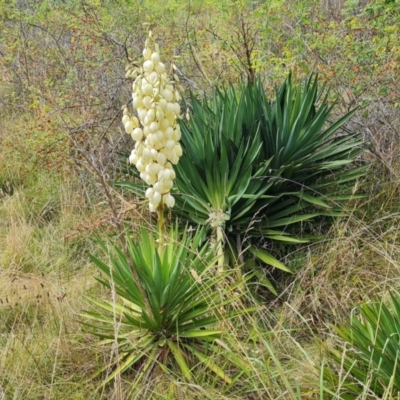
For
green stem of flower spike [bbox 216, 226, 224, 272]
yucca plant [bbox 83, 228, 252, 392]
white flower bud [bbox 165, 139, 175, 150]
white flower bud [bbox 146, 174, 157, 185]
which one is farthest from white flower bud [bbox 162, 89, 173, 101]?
green stem of flower spike [bbox 216, 226, 224, 272]

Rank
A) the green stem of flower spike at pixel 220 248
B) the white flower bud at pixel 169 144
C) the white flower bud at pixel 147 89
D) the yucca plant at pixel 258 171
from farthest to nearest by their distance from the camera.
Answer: the yucca plant at pixel 258 171, the green stem of flower spike at pixel 220 248, the white flower bud at pixel 169 144, the white flower bud at pixel 147 89

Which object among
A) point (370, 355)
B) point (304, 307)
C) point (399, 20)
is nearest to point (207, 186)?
point (304, 307)

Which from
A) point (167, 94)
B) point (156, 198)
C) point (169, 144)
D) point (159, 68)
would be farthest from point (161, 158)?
point (159, 68)

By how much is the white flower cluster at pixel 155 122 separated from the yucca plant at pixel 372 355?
3.43 ft

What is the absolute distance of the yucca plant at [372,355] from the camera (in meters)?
2.06

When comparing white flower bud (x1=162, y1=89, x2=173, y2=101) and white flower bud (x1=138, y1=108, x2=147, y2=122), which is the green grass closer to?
white flower bud (x1=138, y1=108, x2=147, y2=122)

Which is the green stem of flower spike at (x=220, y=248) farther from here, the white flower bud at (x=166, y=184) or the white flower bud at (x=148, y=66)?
the white flower bud at (x=148, y=66)

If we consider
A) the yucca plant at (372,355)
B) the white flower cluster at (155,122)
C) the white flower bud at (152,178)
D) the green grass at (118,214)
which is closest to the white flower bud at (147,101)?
the white flower cluster at (155,122)

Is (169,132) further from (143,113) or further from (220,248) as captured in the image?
(220,248)

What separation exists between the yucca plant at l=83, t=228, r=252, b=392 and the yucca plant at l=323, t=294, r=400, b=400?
568 mm

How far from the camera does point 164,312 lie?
8.57ft

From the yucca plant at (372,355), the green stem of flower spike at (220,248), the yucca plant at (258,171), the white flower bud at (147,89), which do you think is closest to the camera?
the yucca plant at (372,355)

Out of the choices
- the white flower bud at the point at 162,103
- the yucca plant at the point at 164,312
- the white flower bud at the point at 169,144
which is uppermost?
the white flower bud at the point at 162,103

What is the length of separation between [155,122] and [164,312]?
0.91 m
